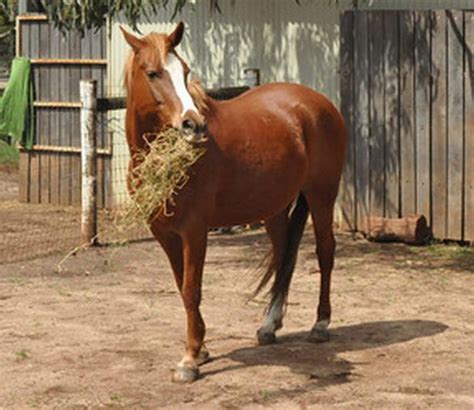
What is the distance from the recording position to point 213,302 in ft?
31.6

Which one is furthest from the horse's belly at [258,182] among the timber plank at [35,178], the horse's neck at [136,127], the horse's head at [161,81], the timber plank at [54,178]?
the timber plank at [35,178]

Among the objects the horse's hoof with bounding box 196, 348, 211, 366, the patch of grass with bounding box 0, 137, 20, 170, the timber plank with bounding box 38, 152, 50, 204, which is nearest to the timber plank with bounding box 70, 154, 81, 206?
the timber plank with bounding box 38, 152, 50, 204

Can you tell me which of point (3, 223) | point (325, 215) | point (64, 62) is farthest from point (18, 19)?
point (325, 215)

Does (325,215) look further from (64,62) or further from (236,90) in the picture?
(64,62)

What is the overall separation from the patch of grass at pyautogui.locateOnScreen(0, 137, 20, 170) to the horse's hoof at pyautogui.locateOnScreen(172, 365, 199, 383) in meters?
11.4

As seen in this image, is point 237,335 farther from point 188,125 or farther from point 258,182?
point 188,125

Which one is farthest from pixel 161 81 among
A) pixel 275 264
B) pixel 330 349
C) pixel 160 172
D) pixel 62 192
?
pixel 62 192

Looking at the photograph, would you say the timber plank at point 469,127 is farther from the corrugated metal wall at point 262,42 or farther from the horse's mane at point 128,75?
the horse's mane at point 128,75

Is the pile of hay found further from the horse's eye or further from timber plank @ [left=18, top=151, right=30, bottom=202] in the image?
timber plank @ [left=18, top=151, right=30, bottom=202]

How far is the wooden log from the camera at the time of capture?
39.3 feet

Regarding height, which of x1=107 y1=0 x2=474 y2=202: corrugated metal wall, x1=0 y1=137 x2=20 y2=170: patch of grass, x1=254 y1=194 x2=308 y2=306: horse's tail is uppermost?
x1=107 y1=0 x2=474 y2=202: corrugated metal wall

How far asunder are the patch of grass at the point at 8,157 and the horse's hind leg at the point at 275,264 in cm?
1040

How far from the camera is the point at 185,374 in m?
7.31

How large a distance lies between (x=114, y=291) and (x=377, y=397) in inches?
141
